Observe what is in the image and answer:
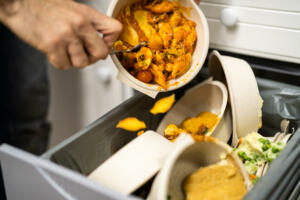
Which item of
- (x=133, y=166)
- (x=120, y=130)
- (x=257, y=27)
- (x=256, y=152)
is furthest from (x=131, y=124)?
(x=257, y=27)

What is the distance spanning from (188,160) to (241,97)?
23 centimetres

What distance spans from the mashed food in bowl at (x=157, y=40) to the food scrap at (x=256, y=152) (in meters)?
0.22

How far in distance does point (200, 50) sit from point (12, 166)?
1.53 ft

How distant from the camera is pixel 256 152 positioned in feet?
2.31

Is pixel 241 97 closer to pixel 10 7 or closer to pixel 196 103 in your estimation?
pixel 196 103

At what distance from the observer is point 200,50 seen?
77 cm

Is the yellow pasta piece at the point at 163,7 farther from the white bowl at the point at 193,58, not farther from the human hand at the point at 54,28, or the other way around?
the human hand at the point at 54,28

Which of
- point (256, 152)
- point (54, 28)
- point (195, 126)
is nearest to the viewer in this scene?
point (54, 28)

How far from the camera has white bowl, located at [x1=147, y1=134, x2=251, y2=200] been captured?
52 centimetres

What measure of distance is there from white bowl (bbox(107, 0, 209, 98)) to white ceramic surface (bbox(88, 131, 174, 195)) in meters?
0.15

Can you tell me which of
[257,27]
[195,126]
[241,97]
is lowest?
[195,126]

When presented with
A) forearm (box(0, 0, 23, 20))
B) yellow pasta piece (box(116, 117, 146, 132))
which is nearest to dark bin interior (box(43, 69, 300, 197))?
yellow pasta piece (box(116, 117, 146, 132))

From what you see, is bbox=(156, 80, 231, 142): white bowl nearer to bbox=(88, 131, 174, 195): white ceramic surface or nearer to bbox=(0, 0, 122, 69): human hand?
bbox=(88, 131, 174, 195): white ceramic surface

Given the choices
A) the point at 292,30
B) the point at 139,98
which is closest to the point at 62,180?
the point at 139,98
